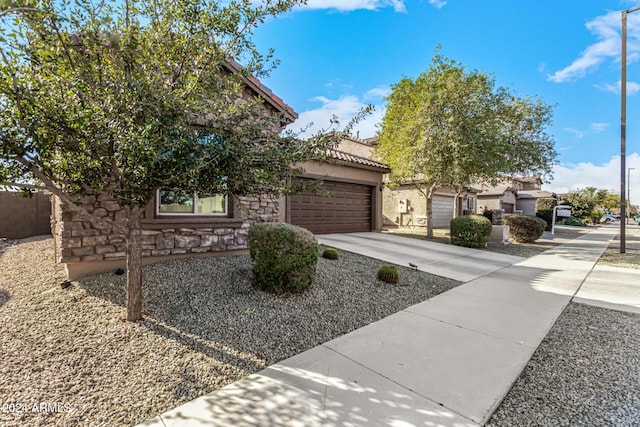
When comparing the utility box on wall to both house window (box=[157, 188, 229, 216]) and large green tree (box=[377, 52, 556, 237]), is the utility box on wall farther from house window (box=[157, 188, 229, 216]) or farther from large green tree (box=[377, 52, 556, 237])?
Result: house window (box=[157, 188, 229, 216])

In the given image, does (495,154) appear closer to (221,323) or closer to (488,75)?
(488,75)

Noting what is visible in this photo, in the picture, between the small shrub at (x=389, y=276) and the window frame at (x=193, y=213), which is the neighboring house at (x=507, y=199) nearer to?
the small shrub at (x=389, y=276)

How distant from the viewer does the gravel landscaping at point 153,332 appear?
8.38 feet

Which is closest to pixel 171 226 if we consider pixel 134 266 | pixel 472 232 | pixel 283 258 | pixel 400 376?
pixel 134 266

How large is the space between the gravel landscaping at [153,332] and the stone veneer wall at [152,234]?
41cm

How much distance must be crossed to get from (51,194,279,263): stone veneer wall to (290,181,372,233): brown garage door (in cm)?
392

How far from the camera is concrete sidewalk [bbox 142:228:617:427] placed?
2.38 m

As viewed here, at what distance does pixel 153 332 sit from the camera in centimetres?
359

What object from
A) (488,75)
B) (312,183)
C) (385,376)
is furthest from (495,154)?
(385,376)

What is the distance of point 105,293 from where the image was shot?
4.61 m

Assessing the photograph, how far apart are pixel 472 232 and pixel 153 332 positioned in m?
11.5

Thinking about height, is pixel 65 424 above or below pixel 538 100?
below

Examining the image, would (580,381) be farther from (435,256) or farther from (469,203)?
(469,203)

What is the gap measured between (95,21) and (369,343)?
479 centimetres
